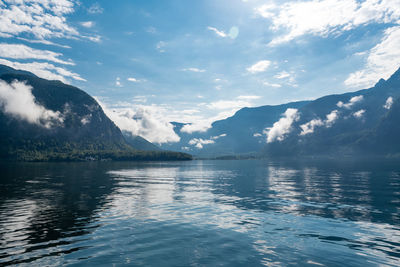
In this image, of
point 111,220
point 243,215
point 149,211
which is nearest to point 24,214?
point 111,220

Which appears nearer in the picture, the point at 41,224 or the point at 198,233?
the point at 198,233

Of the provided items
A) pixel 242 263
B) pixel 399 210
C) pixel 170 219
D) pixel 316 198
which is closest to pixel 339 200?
pixel 316 198

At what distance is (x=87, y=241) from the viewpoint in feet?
85.8

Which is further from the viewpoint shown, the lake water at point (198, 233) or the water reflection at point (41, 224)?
the water reflection at point (41, 224)

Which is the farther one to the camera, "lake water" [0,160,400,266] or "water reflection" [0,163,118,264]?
"water reflection" [0,163,118,264]

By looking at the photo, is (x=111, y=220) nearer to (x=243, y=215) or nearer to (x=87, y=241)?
Answer: (x=87, y=241)

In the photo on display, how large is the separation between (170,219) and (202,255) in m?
14.6

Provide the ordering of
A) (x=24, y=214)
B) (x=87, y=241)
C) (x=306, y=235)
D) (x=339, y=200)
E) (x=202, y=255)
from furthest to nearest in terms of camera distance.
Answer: (x=339, y=200) < (x=24, y=214) < (x=306, y=235) < (x=87, y=241) < (x=202, y=255)

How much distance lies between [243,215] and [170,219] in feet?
37.9

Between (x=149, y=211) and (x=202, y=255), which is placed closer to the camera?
(x=202, y=255)

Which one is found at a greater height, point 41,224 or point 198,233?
point 41,224

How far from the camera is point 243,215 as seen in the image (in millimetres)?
38969

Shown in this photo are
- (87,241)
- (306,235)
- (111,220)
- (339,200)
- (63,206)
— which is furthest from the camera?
(339,200)

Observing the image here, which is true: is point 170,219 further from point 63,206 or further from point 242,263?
point 63,206
